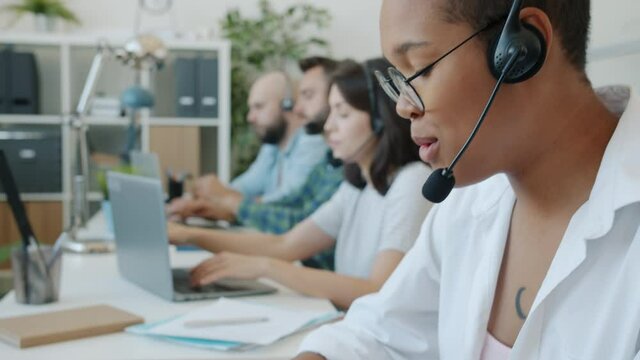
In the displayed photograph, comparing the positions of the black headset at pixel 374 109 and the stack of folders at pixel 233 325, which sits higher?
the black headset at pixel 374 109

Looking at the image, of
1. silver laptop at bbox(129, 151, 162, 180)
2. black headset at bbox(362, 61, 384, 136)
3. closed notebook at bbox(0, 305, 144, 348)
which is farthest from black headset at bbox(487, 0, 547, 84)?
silver laptop at bbox(129, 151, 162, 180)

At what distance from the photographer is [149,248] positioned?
159cm

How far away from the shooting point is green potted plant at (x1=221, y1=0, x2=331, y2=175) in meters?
4.43

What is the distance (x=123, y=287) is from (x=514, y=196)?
3.29ft

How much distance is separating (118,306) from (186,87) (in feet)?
9.71

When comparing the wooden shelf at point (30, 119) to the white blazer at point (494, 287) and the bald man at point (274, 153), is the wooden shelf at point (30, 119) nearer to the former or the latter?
the bald man at point (274, 153)

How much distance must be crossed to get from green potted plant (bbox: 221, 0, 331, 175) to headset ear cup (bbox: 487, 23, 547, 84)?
3720 mm

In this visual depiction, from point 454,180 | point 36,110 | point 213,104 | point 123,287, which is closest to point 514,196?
point 454,180

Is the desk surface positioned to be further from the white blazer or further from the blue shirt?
the blue shirt

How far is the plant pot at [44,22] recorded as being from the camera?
4336mm

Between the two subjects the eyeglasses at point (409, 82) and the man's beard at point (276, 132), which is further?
the man's beard at point (276, 132)

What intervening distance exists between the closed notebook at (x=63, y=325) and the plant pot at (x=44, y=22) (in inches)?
133

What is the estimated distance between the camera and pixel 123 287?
1.65m

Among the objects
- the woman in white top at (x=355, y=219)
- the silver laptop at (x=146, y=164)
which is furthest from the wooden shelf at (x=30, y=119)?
the woman in white top at (x=355, y=219)
